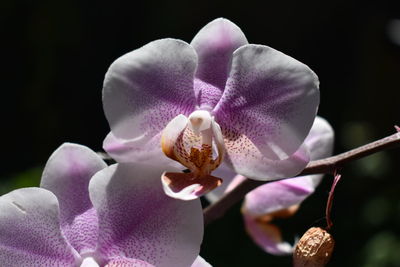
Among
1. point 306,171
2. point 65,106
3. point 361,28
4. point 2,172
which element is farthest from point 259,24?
point 306,171

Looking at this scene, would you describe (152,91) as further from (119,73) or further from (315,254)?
(315,254)

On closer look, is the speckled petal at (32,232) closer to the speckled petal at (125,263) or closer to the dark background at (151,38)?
the speckled petal at (125,263)

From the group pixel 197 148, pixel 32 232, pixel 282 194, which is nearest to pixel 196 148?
pixel 197 148

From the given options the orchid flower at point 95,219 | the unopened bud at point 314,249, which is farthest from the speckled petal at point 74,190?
the unopened bud at point 314,249

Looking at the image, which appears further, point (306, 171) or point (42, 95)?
point (42, 95)

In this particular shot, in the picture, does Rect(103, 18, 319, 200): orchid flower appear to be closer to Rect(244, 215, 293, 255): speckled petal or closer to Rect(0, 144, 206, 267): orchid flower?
Rect(0, 144, 206, 267): orchid flower
